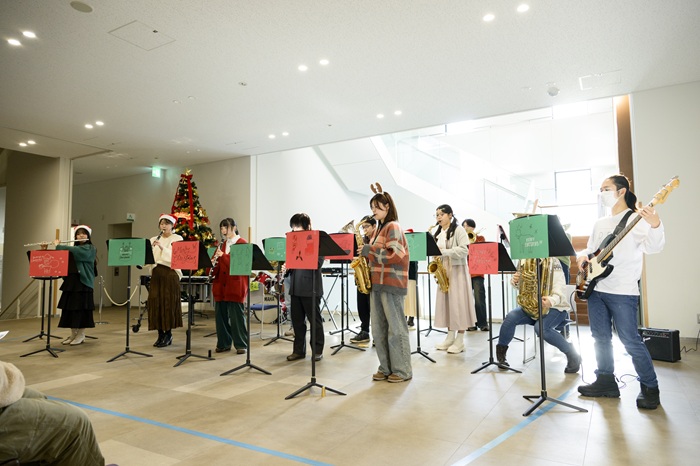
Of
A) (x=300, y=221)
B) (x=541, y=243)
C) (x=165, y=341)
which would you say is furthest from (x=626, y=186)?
(x=165, y=341)

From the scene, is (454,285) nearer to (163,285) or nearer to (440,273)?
(440,273)

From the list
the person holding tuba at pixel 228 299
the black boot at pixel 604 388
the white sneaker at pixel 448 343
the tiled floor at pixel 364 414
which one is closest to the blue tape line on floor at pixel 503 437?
the tiled floor at pixel 364 414

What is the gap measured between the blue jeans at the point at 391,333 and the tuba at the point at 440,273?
1.31 m

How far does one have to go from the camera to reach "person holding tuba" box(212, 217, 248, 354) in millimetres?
5293

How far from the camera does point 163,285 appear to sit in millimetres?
5648

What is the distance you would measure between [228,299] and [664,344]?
16.6 ft

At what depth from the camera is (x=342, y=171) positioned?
11984 millimetres

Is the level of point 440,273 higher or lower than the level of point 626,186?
lower

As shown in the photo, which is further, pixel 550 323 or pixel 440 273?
pixel 440 273

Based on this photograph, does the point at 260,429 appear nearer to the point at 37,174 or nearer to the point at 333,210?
the point at 333,210

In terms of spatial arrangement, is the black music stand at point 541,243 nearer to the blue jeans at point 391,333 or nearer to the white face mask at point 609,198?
the white face mask at point 609,198

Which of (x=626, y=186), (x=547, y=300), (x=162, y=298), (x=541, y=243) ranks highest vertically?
(x=626, y=186)

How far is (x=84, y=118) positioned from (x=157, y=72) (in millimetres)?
2704

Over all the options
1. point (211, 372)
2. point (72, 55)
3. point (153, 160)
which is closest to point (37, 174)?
point (153, 160)
